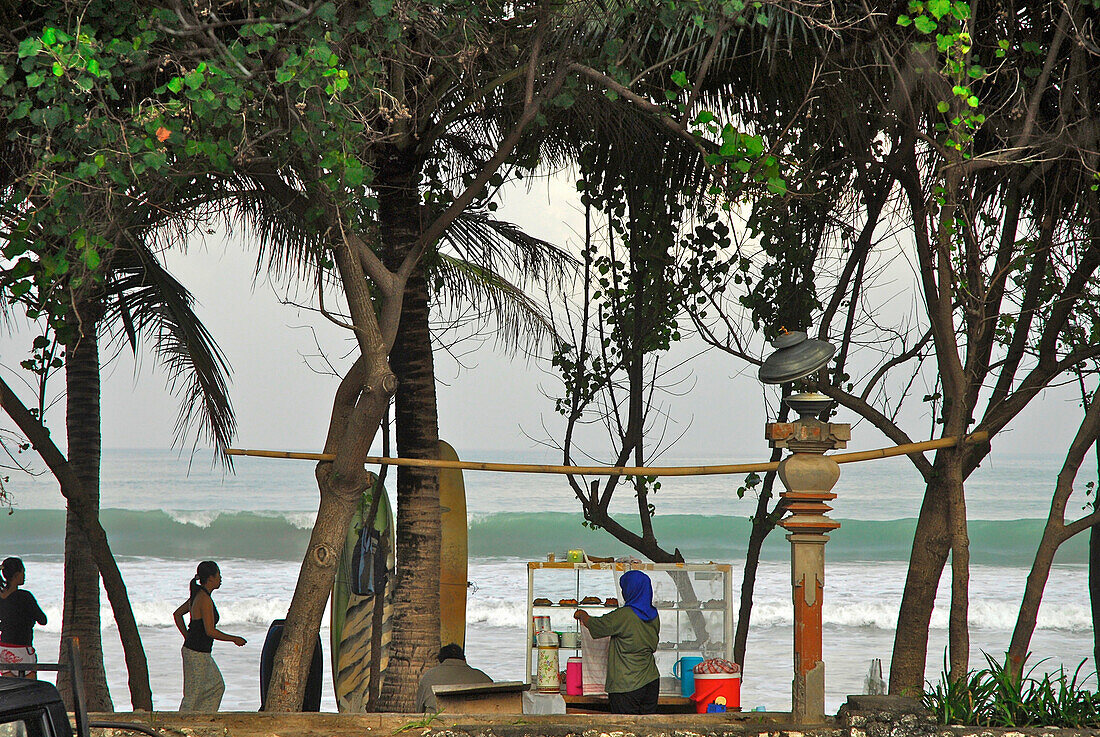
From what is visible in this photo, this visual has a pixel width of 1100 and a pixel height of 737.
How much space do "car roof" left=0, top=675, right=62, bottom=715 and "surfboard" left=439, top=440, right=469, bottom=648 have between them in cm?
532

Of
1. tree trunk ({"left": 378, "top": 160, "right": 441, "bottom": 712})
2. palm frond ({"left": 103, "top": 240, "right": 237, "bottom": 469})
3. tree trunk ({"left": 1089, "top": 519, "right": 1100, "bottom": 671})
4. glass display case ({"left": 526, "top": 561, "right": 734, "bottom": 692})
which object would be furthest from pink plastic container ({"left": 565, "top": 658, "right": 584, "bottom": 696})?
tree trunk ({"left": 1089, "top": 519, "right": 1100, "bottom": 671})

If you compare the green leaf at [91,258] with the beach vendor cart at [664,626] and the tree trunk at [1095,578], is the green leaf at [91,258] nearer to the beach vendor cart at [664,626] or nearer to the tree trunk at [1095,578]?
the beach vendor cart at [664,626]

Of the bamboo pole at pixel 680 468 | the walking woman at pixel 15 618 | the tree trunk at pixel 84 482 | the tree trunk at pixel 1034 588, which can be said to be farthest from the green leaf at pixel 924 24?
the walking woman at pixel 15 618

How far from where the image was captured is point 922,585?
616 cm

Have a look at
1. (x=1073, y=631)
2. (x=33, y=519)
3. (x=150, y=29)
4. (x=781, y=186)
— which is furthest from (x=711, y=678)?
(x=33, y=519)

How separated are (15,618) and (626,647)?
516 cm

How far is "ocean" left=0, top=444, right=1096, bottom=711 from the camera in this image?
19.6 meters

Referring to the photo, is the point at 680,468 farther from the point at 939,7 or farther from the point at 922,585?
the point at 939,7

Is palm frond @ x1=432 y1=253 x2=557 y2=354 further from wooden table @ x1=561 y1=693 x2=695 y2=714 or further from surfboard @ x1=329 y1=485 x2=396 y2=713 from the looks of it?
wooden table @ x1=561 y1=693 x2=695 y2=714

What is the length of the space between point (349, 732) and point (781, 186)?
10.9ft

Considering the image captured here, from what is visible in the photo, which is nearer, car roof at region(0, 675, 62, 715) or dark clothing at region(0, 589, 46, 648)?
car roof at region(0, 675, 62, 715)

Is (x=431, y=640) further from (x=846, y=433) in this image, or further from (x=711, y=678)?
(x=846, y=433)

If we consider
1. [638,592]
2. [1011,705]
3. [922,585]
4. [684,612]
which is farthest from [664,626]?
[1011,705]

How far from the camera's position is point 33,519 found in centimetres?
3212
